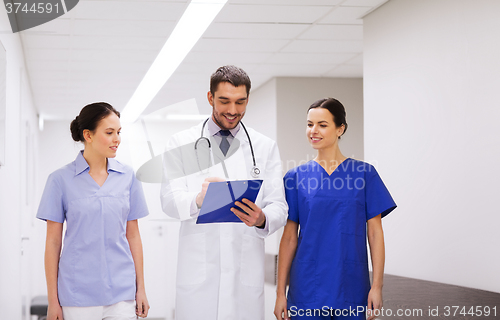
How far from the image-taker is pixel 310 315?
1908 mm

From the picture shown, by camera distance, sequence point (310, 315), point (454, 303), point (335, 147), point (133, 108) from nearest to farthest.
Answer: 1. point (310, 315)
2. point (335, 147)
3. point (454, 303)
4. point (133, 108)

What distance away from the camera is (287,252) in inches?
79.1

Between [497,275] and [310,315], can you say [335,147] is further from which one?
[497,275]

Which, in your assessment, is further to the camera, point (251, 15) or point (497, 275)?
point (251, 15)

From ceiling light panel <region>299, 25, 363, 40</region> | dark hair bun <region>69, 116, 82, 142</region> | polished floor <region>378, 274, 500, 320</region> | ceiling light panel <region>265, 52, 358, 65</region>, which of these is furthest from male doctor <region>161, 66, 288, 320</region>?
ceiling light panel <region>265, 52, 358, 65</region>

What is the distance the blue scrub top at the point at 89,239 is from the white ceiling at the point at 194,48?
6.01ft

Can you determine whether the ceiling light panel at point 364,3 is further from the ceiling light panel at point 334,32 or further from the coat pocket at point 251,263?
the coat pocket at point 251,263

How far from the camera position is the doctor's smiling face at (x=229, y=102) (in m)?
1.74

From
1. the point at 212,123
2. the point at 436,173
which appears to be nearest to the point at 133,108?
the point at 436,173

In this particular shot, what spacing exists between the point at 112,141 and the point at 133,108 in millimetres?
5222

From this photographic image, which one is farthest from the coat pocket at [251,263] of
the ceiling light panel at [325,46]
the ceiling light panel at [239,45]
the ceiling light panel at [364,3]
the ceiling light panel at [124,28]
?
the ceiling light panel at [325,46]

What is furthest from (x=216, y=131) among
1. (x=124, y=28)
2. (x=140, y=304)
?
(x=124, y=28)

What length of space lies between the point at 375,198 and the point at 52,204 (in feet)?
3.91

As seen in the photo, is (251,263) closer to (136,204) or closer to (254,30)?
(136,204)
